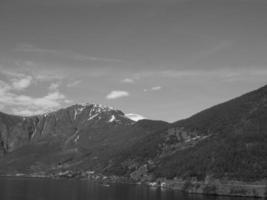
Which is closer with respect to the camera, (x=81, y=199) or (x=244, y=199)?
(x=81, y=199)

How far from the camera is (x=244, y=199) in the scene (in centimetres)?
19538

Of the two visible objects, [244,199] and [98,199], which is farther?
[244,199]

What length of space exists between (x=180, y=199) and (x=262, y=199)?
42.0 metres

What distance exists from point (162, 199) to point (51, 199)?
167 feet

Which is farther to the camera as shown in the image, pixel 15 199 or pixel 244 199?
pixel 244 199

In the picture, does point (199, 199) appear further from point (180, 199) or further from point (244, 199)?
point (244, 199)

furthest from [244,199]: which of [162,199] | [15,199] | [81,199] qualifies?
[15,199]

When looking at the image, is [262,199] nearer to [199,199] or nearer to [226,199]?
[226,199]

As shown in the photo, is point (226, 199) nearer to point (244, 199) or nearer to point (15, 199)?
point (244, 199)

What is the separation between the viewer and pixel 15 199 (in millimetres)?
178750

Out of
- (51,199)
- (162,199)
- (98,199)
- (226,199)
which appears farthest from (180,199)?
(51,199)

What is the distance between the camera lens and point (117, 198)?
186375 mm

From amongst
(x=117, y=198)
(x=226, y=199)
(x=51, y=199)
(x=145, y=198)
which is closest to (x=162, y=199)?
(x=145, y=198)

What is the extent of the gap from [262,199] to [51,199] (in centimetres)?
10202
